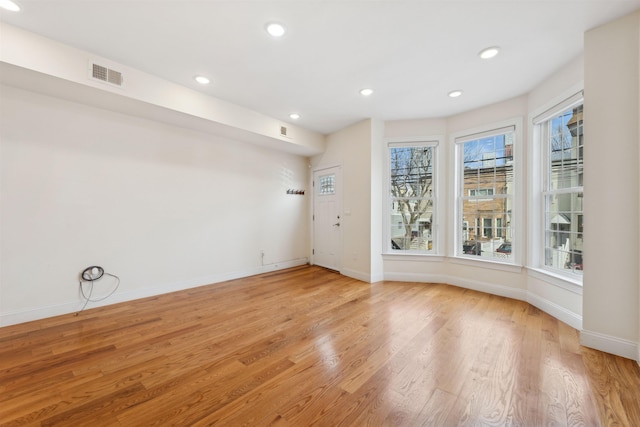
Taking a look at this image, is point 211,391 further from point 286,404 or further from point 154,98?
point 154,98

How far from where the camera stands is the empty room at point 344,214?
1.67 m

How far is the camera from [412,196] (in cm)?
423

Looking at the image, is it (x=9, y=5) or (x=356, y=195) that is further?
(x=356, y=195)

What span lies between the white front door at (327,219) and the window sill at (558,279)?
2.87 meters

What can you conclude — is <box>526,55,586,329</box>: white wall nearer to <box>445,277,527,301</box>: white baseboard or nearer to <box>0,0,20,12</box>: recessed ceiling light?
<box>445,277,527,301</box>: white baseboard

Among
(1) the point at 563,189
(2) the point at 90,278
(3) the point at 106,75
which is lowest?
(2) the point at 90,278

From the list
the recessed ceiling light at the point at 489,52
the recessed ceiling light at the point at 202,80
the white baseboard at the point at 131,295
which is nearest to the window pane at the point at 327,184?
the white baseboard at the point at 131,295

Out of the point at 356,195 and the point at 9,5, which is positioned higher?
the point at 9,5

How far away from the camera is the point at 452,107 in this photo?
3.64 m

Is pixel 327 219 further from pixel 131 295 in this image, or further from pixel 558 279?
pixel 558 279

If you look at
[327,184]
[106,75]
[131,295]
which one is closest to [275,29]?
[106,75]

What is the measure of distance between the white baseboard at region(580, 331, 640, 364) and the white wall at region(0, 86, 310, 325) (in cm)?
425

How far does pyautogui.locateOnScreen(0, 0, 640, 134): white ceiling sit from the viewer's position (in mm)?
1920

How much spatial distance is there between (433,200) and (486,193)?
728 mm
